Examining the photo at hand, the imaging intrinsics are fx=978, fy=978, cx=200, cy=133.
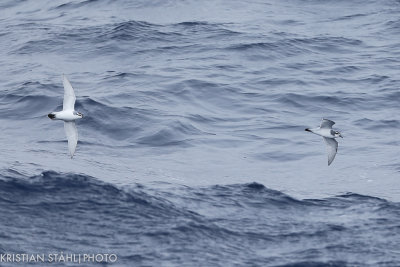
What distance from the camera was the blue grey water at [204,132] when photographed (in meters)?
22.4

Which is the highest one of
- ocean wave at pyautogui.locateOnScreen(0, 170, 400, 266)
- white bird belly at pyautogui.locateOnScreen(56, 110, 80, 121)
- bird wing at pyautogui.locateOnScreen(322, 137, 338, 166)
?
white bird belly at pyautogui.locateOnScreen(56, 110, 80, 121)

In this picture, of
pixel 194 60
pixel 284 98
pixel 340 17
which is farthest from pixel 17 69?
pixel 340 17

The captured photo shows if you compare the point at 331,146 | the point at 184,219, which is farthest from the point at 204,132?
the point at 184,219

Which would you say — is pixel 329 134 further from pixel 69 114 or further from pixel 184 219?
pixel 69 114

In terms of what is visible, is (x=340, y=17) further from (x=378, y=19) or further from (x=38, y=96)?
(x=38, y=96)

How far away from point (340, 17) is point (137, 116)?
15.1 metres

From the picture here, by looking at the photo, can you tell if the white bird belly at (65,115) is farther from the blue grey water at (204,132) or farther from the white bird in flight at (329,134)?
the white bird in flight at (329,134)

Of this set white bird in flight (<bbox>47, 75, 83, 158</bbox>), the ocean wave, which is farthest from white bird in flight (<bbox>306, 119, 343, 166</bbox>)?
white bird in flight (<bbox>47, 75, 83, 158</bbox>)

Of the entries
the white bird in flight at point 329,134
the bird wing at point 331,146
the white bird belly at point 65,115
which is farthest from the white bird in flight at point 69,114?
the bird wing at point 331,146

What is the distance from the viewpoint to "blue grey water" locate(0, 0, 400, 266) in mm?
22375

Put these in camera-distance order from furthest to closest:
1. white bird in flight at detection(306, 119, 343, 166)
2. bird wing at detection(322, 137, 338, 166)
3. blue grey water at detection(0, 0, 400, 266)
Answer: bird wing at detection(322, 137, 338, 166) < white bird in flight at detection(306, 119, 343, 166) < blue grey water at detection(0, 0, 400, 266)

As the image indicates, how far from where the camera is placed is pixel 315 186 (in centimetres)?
2680

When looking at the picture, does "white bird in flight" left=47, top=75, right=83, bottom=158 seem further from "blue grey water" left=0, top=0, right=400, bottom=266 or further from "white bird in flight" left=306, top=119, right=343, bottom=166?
"white bird in flight" left=306, top=119, right=343, bottom=166

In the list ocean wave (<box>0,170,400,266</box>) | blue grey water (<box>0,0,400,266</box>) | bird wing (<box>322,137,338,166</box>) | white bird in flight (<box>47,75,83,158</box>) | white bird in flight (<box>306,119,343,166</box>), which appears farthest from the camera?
bird wing (<box>322,137,338,166</box>)
